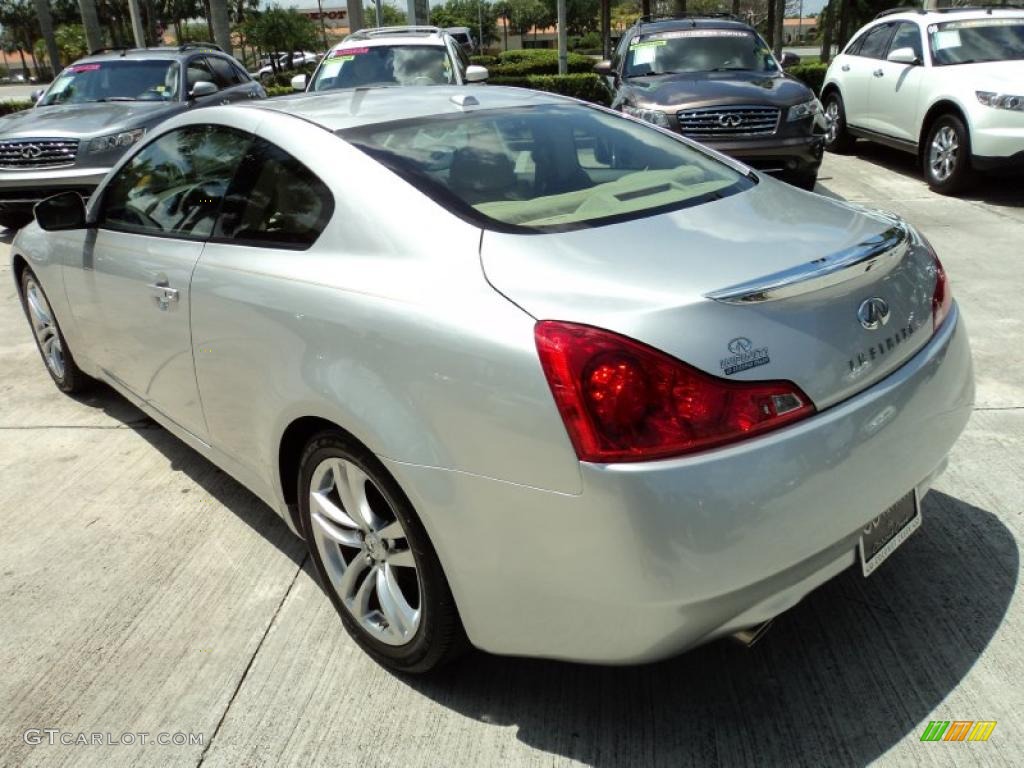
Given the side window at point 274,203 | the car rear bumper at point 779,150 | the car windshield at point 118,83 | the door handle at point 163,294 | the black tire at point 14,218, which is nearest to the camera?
the side window at point 274,203

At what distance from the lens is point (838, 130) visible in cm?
1117

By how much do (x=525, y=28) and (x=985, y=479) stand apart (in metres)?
114

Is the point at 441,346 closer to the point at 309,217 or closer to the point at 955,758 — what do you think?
the point at 309,217

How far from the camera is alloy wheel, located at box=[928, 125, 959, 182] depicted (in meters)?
8.52

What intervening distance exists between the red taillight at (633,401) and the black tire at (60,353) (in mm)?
3471

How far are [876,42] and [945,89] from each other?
2.10 metres

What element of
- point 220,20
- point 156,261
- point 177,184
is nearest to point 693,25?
point 177,184

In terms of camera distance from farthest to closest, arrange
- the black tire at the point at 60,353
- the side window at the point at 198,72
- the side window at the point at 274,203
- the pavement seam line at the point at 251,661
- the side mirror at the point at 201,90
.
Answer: the side window at the point at 198,72
the side mirror at the point at 201,90
the black tire at the point at 60,353
the side window at the point at 274,203
the pavement seam line at the point at 251,661

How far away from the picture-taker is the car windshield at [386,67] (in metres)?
10.1

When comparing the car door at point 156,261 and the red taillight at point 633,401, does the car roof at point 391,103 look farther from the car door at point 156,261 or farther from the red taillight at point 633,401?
the red taillight at point 633,401

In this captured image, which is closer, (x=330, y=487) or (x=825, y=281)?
(x=825, y=281)

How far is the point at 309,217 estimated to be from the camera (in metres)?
2.61

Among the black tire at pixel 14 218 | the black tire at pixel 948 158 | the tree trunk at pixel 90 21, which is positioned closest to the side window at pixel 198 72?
the black tire at pixel 14 218

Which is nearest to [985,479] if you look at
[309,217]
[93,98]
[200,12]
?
[309,217]
